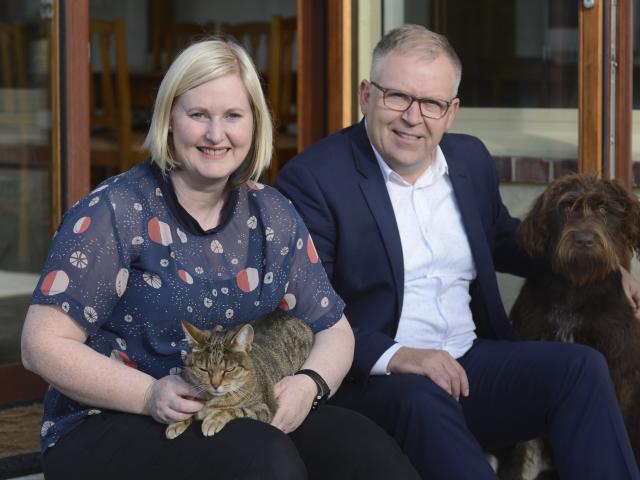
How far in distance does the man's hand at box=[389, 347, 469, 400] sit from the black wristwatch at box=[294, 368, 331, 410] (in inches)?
14.6

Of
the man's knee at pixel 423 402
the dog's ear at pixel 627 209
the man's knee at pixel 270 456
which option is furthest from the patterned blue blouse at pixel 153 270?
the dog's ear at pixel 627 209

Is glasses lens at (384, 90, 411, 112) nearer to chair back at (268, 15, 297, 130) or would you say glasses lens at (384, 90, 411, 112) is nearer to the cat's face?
the cat's face

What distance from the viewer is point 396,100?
3041 millimetres

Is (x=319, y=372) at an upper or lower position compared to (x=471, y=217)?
lower

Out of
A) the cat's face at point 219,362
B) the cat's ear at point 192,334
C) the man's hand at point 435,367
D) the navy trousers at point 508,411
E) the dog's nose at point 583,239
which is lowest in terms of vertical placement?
the navy trousers at point 508,411

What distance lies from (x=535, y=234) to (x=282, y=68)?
3.37 metres

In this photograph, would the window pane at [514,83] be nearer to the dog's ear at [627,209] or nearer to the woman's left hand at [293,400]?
the dog's ear at [627,209]

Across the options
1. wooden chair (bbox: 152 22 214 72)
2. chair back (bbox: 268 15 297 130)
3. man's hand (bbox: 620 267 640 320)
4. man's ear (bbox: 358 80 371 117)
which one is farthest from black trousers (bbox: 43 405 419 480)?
wooden chair (bbox: 152 22 214 72)

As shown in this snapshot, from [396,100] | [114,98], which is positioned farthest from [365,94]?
[114,98]

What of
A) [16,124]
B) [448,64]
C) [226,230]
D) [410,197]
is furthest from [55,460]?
[16,124]

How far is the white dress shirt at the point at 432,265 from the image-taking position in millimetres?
3064

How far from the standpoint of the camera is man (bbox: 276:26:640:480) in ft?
9.04

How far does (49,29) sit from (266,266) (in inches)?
65.8

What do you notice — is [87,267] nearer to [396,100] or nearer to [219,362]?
[219,362]
